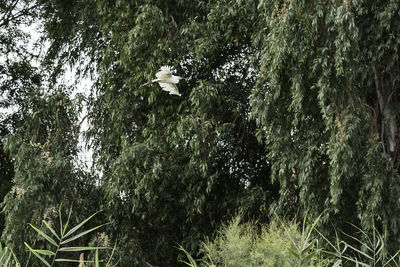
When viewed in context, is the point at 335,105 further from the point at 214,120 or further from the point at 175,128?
the point at 175,128

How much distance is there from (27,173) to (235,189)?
97.7 inches

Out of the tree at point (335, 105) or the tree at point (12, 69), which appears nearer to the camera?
the tree at point (335, 105)

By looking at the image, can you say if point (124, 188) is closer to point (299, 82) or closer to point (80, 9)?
point (299, 82)

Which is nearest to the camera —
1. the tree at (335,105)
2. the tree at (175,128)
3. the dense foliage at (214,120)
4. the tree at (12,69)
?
the tree at (335,105)

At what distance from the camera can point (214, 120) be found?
6.82 meters

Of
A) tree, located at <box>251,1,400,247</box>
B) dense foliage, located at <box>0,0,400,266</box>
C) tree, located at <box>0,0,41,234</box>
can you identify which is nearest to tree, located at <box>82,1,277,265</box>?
dense foliage, located at <box>0,0,400,266</box>

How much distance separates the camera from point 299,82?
5477 millimetres

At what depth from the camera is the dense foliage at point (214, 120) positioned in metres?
5.41

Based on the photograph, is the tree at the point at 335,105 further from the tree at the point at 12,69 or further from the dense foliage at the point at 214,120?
the tree at the point at 12,69

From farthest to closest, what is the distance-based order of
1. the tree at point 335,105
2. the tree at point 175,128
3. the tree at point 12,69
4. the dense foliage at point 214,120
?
the tree at point 12,69, the tree at point 175,128, the dense foliage at point 214,120, the tree at point 335,105

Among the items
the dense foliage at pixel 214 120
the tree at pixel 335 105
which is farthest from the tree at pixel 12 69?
the tree at pixel 335 105

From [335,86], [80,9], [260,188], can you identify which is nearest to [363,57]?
[335,86]

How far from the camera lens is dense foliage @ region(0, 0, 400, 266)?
5410 mm

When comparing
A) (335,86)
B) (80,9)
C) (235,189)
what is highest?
(80,9)
